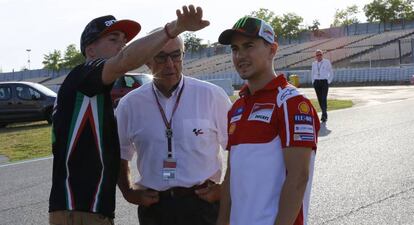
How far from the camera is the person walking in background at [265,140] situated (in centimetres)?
243

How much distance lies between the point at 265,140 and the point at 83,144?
83 centimetres

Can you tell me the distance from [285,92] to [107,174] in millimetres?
910

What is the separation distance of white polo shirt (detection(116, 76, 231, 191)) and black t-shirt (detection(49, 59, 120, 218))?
423 millimetres

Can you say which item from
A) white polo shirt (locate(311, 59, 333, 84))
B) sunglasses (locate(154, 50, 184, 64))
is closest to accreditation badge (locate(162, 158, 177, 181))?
sunglasses (locate(154, 50, 184, 64))

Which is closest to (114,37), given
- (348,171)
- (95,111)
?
(95,111)

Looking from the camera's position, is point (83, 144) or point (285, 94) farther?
point (83, 144)

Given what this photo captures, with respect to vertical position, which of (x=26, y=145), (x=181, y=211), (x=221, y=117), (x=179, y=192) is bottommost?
(x=26, y=145)

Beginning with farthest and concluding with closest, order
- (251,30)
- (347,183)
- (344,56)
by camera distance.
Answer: (344,56), (347,183), (251,30)

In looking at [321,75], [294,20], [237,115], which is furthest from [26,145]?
[294,20]

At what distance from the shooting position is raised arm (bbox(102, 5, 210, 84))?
2.46m

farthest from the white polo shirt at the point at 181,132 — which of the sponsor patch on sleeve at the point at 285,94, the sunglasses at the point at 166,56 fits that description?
the sponsor patch on sleeve at the point at 285,94

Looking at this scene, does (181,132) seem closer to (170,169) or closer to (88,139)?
(170,169)

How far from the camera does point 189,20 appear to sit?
2457 millimetres

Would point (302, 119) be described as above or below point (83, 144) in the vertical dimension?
above
